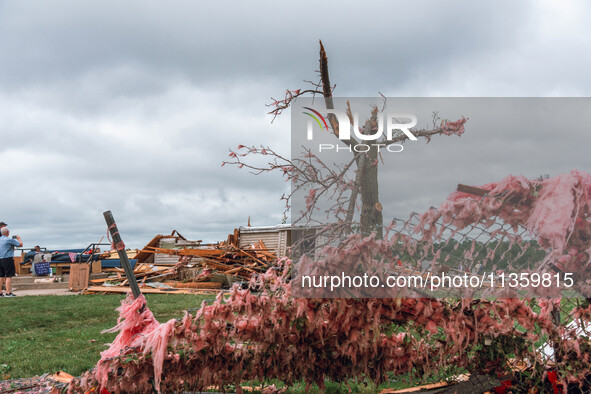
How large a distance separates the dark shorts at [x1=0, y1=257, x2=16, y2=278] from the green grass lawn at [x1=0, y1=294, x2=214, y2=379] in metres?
0.99

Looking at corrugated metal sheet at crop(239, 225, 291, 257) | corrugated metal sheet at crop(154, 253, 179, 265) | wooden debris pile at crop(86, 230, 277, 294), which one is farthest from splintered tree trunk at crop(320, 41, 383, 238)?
corrugated metal sheet at crop(154, 253, 179, 265)

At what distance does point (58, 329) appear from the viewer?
25.3ft

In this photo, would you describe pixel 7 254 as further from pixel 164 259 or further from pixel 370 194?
pixel 370 194

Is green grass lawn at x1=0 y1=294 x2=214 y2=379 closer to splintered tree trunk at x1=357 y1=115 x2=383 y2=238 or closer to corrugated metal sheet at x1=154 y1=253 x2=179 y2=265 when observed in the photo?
splintered tree trunk at x1=357 y1=115 x2=383 y2=238

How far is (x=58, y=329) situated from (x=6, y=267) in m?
5.56

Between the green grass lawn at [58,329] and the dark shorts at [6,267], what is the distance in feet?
3.25

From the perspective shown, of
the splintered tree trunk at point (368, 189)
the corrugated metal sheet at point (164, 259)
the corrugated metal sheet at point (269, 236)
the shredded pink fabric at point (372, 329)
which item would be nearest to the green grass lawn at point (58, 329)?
the shredded pink fabric at point (372, 329)

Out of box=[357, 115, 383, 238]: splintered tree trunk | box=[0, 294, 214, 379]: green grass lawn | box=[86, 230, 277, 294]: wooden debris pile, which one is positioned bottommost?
box=[0, 294, 214, 379]: green grass lawn

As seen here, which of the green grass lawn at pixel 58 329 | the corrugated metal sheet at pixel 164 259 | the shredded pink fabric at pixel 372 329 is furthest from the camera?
the corrugated metal sheet at pixel 164 259

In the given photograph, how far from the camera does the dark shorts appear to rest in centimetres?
1182

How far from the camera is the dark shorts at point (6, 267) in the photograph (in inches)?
465

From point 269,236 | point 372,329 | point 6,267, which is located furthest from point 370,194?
point 269,236

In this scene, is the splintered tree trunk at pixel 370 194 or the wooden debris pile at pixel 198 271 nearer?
the splintered tree trunk at pixel 370 194

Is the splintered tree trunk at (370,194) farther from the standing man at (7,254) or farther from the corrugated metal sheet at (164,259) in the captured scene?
the corrugated metal sheet at (164,259)
